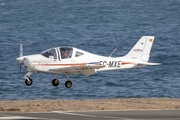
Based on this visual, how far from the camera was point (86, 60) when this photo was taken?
41.1 metres

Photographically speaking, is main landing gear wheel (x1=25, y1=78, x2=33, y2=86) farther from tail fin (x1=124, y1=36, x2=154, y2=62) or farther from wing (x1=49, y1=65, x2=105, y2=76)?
tail fin (x1=124, y1=36, x2=154, y2=62)

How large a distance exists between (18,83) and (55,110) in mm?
44337

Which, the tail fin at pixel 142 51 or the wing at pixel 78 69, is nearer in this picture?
the wing at pixel 78 69

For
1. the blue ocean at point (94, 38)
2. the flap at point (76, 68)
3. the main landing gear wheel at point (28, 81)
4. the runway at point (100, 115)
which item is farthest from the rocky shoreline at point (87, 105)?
the blue ocean at point (94, 38)

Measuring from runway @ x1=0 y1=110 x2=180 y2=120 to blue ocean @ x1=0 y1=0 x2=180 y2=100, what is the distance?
33303 millimetres

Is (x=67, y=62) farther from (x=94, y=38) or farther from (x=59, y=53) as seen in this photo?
(x=94, y=38)

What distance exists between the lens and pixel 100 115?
1253 inches

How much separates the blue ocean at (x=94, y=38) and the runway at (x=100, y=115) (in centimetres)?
3330

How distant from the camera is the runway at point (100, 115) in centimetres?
3064

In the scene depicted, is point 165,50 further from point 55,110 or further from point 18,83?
point 55,110

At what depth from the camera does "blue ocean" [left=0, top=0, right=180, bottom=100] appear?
7369 centimetres

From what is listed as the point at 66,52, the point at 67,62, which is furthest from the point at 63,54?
the point at 67,62

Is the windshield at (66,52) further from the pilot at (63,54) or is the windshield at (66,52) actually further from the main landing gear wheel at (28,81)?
the main landing gear wheel at (28,81)

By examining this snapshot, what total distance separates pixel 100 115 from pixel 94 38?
94.2 m
